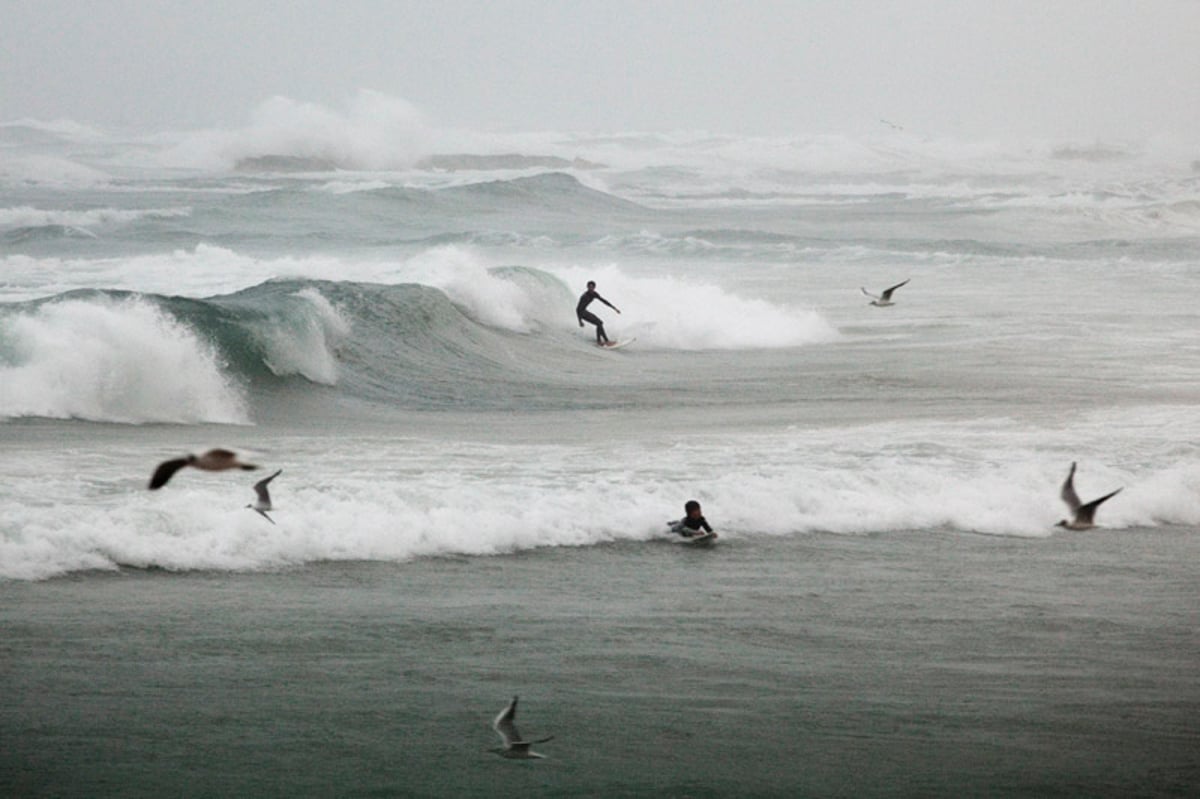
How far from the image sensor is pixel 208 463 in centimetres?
407

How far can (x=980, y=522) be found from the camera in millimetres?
11172

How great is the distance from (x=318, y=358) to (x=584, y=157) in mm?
62825

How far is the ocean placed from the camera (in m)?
6.61

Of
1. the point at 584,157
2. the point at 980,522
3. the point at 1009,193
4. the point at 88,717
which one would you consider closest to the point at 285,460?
the point at 980,522

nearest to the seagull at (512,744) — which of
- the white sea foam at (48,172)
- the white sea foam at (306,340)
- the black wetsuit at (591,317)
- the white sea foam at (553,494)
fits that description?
the white sea foam at (553,494)

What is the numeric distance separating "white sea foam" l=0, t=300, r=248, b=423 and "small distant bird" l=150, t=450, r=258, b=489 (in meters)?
10.7

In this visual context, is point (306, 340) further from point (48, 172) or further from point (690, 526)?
point (48, 172)

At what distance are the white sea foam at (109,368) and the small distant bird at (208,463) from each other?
1065 centimetres

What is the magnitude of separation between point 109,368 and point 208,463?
38.8 feet

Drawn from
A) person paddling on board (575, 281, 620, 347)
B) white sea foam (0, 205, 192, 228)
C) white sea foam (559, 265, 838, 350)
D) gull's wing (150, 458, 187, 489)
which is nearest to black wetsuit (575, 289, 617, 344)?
person paddling on board (575, 281, 620, 347)

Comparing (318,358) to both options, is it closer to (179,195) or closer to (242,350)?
(242,350)

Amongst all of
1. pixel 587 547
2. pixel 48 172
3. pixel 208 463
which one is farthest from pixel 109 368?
pixel 48 172

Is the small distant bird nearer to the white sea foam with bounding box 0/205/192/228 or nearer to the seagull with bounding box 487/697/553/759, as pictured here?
the seagull with bounding box 487/697/553/759

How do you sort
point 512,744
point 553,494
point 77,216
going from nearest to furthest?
point 512,744 < point 553,494 < point 77,216
